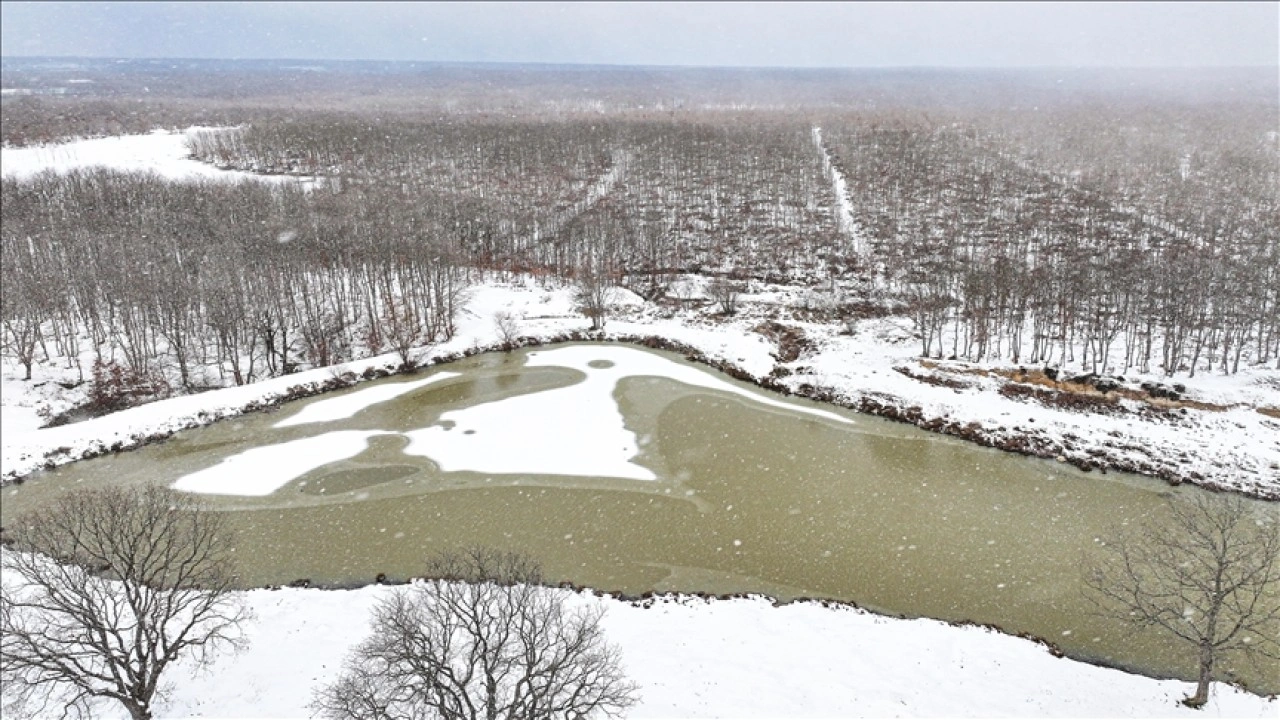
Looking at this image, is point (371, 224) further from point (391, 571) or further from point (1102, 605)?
point (1102, 605)

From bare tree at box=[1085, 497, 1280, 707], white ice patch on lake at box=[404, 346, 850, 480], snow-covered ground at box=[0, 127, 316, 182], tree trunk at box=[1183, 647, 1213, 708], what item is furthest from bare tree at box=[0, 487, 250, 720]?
snow-covered ground at box=[0, 127, 316, 182]

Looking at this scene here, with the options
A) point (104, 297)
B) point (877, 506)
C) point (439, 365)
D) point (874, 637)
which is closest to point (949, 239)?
point (877, 506)

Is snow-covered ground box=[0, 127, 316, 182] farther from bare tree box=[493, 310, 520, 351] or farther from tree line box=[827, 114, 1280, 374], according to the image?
tree line box=[827, 114, 1280, 374]

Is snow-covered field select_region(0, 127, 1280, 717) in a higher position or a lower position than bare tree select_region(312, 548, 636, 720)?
lower

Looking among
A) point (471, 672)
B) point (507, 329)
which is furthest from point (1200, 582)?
point (507, 329)

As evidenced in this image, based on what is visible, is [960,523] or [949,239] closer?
[960,523]

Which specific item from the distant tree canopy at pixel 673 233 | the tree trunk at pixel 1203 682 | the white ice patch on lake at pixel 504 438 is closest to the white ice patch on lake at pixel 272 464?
the white ice patch on lake at pixel 504 438
